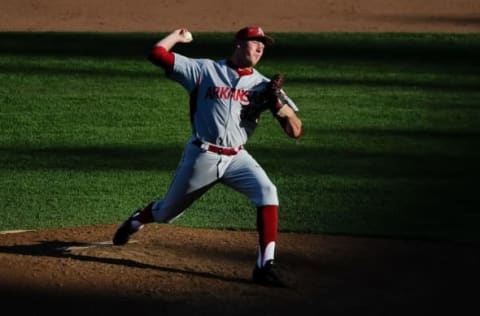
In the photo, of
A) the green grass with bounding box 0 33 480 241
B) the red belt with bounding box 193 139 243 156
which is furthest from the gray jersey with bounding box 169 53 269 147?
the green grass with bounding box 0 33 480 241

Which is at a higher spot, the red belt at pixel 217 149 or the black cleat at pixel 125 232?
the red belt at pixel 217 149

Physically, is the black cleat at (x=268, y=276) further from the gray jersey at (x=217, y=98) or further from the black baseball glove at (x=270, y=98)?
the black baseball glove at (x=270, y=98)

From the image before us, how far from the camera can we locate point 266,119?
13406 mm

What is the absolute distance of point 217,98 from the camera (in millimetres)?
7617

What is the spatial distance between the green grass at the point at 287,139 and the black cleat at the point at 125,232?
1.08 m

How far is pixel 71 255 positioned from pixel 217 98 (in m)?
1.50

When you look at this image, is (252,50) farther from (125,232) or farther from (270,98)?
(125,232)

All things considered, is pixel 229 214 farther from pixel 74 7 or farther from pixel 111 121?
pixel 74 7

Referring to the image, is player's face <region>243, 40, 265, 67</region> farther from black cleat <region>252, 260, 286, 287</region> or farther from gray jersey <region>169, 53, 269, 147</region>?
black cleat <region>252, 260, 286, 287</region>

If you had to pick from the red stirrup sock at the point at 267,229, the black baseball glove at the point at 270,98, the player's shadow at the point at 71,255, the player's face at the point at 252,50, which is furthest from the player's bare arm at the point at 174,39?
the player's shadow at the point at 71,255

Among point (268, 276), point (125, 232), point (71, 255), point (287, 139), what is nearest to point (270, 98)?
point (268, 276)

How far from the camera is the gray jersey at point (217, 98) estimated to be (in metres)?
7.62

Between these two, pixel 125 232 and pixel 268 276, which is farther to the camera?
pixel 125 232

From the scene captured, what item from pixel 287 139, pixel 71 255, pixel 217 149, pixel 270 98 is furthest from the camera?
pixel 287 139
